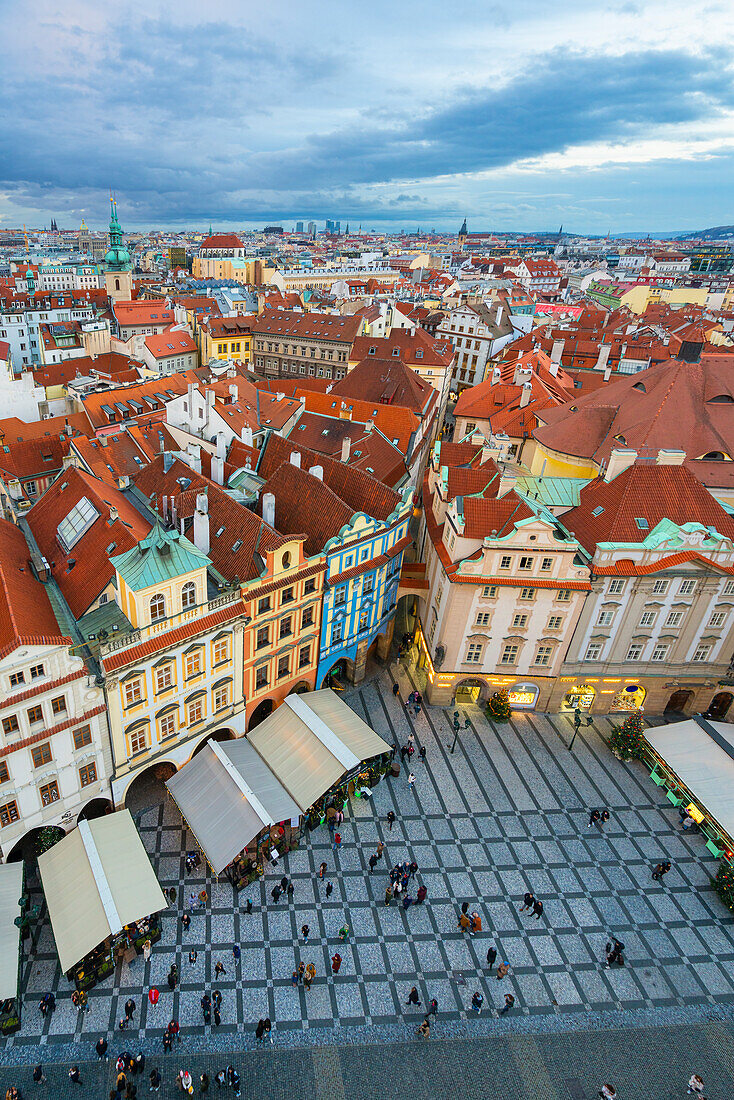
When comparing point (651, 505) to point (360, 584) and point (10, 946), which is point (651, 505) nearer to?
point (360, 584)

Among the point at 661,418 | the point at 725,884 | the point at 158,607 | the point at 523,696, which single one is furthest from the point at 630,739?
the point at 158,607

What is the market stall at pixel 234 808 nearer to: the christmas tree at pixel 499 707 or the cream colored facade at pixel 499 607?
the cream colored facade at pixel 499 607

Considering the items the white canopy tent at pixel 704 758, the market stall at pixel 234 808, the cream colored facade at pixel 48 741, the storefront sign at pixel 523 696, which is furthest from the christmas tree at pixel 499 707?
the cream colored facade at pixel 48 741

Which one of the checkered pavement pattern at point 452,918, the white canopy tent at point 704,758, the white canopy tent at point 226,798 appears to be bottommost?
the checkered pavement pattern at point 452,918

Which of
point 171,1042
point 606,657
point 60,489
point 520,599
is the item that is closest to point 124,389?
point 60,489

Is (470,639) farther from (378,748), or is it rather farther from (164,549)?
(164,549)
